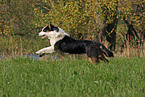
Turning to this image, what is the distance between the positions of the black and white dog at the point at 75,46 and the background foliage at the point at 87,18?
7.39 feet

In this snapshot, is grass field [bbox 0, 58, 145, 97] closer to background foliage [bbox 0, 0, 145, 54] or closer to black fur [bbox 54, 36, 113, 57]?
black fur [bbox 54, 36, 113, 57]

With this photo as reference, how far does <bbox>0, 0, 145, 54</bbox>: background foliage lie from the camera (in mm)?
11148

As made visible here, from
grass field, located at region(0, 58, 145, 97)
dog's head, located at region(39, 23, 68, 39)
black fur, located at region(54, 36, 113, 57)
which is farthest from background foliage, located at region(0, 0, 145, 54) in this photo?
A: grass field, located at region(0, 58, 145, 97)

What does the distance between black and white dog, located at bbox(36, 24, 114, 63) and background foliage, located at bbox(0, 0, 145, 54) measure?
225 centimetres

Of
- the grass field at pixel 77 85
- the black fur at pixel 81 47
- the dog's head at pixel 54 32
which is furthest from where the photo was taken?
the dog's head at pixel 54 32

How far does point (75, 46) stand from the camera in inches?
318

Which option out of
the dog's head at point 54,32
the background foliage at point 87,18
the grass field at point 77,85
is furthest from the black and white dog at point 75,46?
the background foliage at point 87,18

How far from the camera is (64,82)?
520cm

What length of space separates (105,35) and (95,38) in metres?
0.75

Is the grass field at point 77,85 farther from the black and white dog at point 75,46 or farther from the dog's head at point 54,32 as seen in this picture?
the dog's head at point 54,32

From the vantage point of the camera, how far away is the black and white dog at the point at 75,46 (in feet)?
25.4

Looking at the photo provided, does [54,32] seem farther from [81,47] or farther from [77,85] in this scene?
[77,85]

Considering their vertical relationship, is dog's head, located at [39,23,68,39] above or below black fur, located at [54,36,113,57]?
above

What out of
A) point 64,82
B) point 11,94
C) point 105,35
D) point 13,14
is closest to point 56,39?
point 64,82
